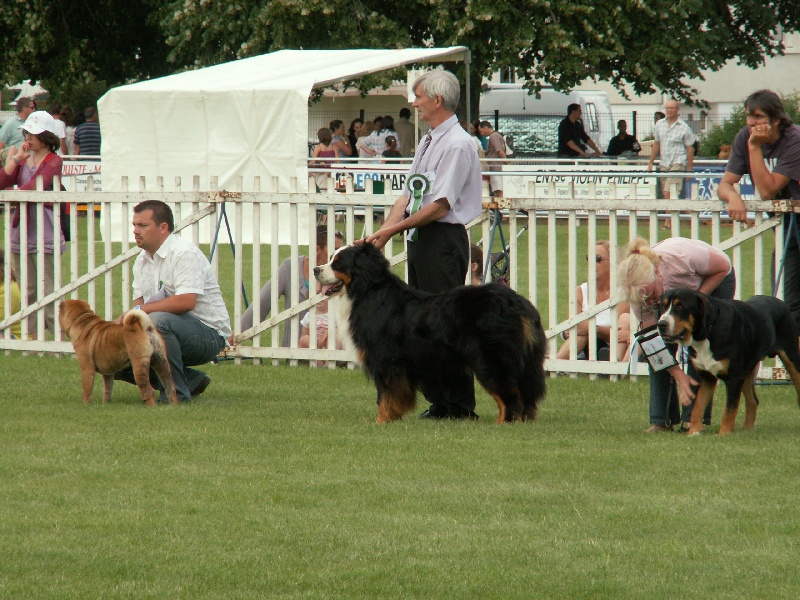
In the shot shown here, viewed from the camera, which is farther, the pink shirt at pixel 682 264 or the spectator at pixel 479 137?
the spectator at pixel 479 137

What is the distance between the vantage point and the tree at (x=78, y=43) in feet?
93.9

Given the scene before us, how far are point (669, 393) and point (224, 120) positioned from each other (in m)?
13.4

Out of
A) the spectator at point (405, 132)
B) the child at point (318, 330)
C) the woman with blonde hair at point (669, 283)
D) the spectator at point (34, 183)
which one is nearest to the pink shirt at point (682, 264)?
the woman with blonde hair at point (669, 283)

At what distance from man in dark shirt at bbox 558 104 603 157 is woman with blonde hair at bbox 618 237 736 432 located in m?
19.7

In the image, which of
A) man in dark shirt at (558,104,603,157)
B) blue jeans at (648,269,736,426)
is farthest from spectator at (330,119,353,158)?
blue jeans at (648,269,736,426)

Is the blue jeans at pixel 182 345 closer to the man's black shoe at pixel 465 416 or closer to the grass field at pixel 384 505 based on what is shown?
the grass field at pixel 384 505

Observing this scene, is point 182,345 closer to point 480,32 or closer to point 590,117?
point 480,32

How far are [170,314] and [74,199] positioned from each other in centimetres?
250

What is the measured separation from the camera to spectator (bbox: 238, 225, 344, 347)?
31.5 feet

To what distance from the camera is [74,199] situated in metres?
9.92

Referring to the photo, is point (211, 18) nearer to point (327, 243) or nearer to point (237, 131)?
point (237, 131)

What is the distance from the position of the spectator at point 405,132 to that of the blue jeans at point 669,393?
19883 millimetres

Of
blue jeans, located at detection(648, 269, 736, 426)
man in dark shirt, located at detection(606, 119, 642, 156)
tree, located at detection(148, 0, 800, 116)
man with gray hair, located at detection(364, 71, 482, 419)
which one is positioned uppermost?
tree, located at detection(148, 0, 800, 116)

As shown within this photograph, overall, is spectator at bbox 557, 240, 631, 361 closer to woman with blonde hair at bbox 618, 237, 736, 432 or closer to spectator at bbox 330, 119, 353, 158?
woman with blonde hair at bbox 618, 237, 736, 432
